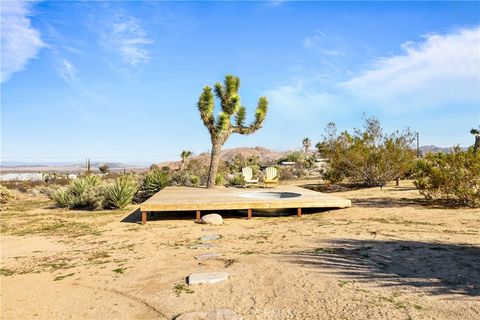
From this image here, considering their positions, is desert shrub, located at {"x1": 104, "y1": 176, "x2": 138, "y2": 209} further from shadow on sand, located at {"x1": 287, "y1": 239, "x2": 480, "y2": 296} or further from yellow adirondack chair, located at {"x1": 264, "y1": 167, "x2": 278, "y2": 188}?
shadow on sand, located at {"x1": 287, "y1": 239, "x2": 480, "y2": 296}

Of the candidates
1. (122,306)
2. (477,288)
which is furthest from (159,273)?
(477,288)

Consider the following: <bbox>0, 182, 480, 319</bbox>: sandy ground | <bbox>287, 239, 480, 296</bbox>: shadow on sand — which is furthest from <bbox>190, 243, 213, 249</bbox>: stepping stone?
<bbox>287, 239, 480, 296</bbox>: shadow on sand

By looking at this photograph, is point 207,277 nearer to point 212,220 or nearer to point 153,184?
point 212,220

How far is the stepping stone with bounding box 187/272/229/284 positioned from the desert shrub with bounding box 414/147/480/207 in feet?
26.5

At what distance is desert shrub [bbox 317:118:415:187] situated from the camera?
15.4 m

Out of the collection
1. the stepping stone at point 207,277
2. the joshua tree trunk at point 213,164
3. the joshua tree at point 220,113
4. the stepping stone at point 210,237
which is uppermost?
the joshua tree at point 220,113

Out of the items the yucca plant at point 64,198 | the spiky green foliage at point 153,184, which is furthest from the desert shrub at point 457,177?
the yucca plant at point 64,198

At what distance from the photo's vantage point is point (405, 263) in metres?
5.21

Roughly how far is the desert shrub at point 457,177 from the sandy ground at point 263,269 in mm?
933

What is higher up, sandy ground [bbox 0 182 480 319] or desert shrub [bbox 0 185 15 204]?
desert shrub [bbox 0 185 15 204]

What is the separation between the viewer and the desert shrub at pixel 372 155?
1539 centimetres

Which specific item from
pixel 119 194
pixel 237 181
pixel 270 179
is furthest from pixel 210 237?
pixel 237 181

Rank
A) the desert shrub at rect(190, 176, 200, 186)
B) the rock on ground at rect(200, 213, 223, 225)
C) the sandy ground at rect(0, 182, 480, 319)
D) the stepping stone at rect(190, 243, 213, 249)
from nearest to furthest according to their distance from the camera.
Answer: the sandy ground at rect(0, 182, 480, 319), the stepping stone at rect(190, 243, 213, 249), the rock on ground at rect(200, 213, 223, 225), the desert shrub at rect(190, 176, 200, 186)

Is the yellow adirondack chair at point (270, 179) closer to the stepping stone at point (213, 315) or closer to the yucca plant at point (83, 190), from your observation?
the yucca plant at point (83, 190)
